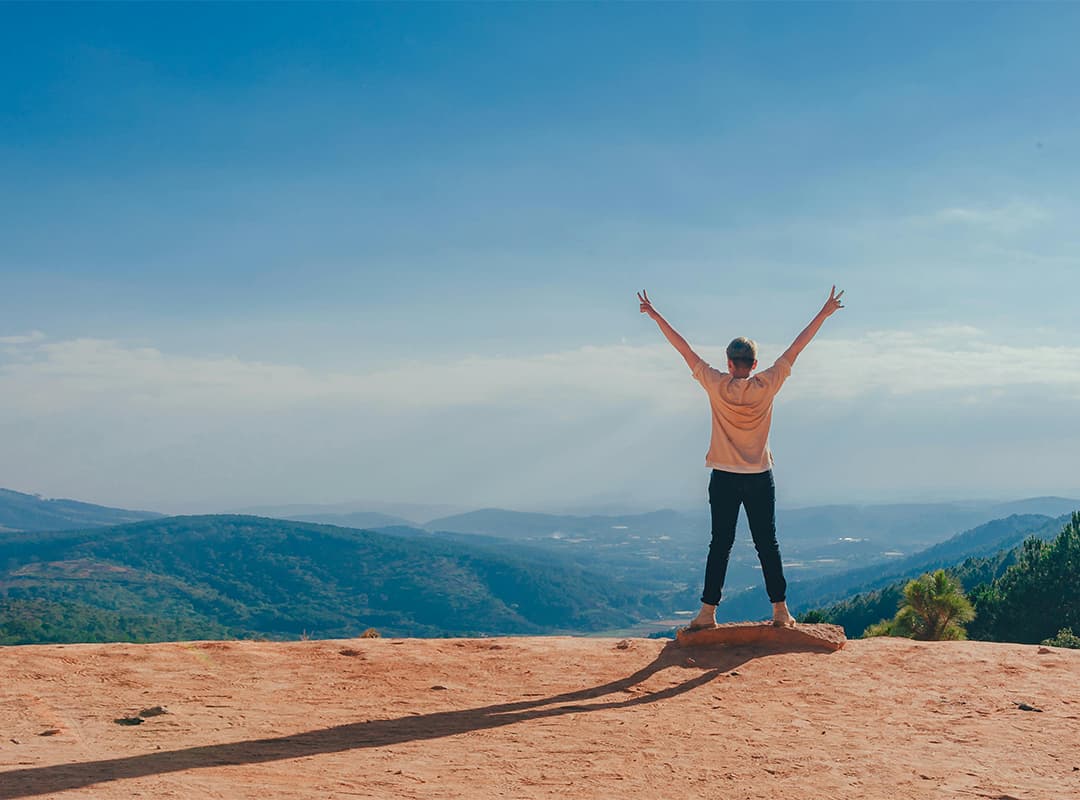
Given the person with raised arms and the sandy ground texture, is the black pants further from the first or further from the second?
the sandy ground texture

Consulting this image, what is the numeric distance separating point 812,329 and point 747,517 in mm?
2318

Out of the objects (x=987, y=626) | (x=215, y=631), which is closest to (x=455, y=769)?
(x=987, y=626)

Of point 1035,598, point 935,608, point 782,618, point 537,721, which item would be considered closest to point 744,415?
point 782,618

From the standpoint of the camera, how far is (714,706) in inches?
310

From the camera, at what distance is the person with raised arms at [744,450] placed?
32.6 ft

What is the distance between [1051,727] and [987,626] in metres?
42.2

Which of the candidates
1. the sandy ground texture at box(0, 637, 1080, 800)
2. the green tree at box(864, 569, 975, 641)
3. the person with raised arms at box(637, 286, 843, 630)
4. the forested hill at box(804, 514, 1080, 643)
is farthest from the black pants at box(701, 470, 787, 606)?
the forested hill at box(804, 514, 1080, 643)

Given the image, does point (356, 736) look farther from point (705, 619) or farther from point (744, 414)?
point (744, 414)

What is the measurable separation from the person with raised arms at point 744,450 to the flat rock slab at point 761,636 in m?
0.18

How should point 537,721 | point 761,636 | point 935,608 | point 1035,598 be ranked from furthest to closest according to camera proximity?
point 1035,598, point 935,608, point 761,636, point 537,721

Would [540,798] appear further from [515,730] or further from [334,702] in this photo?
[334,702]

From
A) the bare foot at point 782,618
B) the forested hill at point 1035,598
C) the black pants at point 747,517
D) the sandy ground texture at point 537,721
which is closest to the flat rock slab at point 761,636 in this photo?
the bare foot at point 782,618

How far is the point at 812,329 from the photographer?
33.2ft

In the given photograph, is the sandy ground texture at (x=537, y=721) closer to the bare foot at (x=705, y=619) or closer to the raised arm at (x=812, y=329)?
the bare foot at (x=705, y=619)
